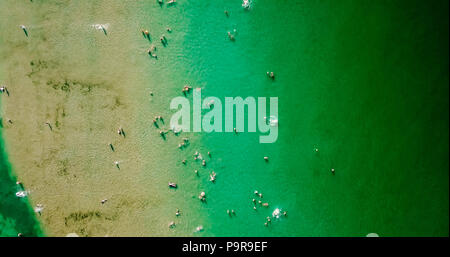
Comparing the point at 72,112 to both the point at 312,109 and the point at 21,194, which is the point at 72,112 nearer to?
the point at 21,194

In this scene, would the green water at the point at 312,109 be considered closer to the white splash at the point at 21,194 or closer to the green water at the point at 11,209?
the green water at the point at 11,209

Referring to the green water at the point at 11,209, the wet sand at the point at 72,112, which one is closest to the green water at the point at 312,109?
the green water at the point at 11,209

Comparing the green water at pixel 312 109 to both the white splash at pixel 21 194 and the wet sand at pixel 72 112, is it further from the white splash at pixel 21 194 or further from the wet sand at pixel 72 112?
the white splash at pixel 21 194

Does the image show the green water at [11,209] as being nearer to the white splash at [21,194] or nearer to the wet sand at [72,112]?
the white splash at [21,194]

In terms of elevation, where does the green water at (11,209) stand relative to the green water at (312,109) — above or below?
below

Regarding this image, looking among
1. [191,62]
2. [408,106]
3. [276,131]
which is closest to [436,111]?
[408,106]

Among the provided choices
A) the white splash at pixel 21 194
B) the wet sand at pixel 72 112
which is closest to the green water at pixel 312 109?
the wet sand at pixel 72 112

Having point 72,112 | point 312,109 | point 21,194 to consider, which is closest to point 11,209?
point 21,194

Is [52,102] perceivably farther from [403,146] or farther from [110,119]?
[403,146]

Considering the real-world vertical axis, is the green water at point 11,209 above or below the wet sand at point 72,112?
below

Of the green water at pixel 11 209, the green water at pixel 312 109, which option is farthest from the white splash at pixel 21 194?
the green water at pixel 312 109
